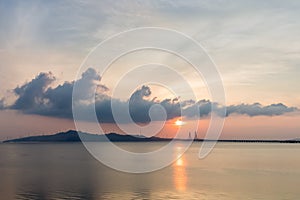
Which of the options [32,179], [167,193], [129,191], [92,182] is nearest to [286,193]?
[167,193]

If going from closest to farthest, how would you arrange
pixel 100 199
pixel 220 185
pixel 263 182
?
pixel 100 199 → pixel 220 185 → pixel 263 182

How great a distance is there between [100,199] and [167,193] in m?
11.8

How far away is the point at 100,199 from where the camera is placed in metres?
55.4

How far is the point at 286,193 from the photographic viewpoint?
2381 inches

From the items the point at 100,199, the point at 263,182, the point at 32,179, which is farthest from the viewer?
the point at 32,179

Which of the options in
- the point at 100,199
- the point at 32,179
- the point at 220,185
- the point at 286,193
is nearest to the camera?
the point at 100,199

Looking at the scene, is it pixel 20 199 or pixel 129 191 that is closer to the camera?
pixel 20 199

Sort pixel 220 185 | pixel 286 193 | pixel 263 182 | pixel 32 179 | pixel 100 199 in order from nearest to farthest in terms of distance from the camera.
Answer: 1. pixel 100 199
2. pixel 286 193
3. pixel 220 185
4. pixel 263 182
5. pixel 32 179

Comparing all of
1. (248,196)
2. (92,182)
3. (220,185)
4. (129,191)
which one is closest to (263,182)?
(220,185)

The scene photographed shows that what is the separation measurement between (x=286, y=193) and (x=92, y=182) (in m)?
37.2

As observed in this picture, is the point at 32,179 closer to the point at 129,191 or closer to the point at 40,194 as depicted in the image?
the point at 40,194

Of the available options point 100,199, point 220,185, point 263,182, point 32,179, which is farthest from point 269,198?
point 32,179

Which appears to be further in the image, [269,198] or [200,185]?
[200,185]

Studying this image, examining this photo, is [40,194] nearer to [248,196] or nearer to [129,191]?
[129,191]
